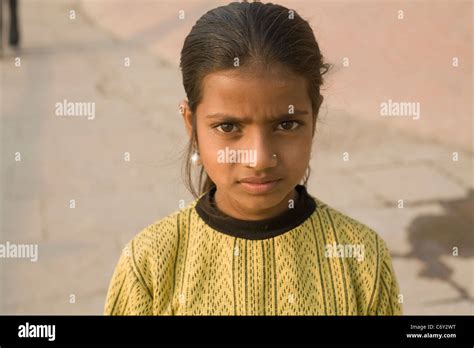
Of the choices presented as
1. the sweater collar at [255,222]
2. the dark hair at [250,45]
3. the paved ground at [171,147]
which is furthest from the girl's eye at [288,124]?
the paved ground at [171,147]

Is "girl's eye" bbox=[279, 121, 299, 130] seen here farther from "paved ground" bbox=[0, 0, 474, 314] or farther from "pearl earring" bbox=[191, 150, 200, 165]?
"paved ground" bbox=[0, 0, 474, 314]

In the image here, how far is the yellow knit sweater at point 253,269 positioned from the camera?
7.25 ft

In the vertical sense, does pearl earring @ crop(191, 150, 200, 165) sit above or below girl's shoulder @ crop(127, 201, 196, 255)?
above

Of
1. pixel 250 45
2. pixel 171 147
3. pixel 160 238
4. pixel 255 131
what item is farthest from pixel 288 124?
pixel 171 147

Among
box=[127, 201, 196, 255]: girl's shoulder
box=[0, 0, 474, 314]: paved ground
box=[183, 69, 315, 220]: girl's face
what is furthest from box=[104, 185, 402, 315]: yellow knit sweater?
box=[0, 0, 474, 314]: paved ground

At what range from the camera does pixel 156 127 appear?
643cm

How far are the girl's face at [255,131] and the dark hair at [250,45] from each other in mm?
37

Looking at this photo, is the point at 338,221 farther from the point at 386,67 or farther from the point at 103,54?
the point at 103,54

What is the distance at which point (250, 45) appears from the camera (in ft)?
6.91

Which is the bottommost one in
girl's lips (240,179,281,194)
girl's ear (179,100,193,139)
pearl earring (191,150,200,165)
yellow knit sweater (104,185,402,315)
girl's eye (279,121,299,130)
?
yellow knit sweater (104,185,402,315)

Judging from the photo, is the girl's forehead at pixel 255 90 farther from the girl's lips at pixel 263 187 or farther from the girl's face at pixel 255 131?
the girl's lips at pixel 263 187

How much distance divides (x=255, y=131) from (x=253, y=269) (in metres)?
0.41

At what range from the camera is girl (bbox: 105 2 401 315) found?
2.08 metres

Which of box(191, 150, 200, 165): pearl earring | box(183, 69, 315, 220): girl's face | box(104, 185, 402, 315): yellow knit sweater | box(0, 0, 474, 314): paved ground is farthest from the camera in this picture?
box(0, 0, 474, 314): paved ground
